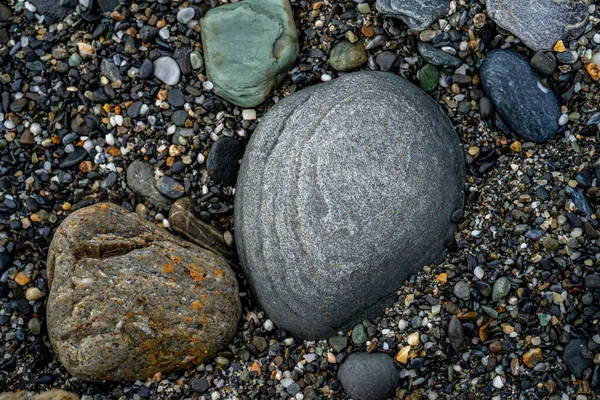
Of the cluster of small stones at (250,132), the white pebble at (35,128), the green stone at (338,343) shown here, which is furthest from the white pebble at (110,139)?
the green stone at (338,343)

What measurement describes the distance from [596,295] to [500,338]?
0.52 meters

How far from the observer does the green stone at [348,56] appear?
134 inches

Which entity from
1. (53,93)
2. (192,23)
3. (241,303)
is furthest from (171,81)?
(241,303)

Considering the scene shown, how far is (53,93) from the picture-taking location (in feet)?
11.7

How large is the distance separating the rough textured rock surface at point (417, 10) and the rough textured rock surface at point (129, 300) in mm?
1616

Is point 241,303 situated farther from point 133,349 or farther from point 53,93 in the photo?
point 53,93

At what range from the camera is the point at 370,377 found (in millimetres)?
3100

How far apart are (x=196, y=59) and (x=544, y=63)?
6.14 feet

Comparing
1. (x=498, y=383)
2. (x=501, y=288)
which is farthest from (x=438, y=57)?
(x=498, y=383)

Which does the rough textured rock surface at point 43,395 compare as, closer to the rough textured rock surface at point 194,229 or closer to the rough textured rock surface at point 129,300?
the rough textured rock surface at point 129,300

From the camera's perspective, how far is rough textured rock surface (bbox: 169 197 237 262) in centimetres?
342

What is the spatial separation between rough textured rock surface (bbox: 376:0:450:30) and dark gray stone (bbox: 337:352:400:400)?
1734mm

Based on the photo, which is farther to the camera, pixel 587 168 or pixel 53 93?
pixel 53 93

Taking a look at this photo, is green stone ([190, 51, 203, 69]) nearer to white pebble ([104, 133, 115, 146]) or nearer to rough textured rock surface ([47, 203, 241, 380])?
white pebble ([104, 133, 115, 146])
